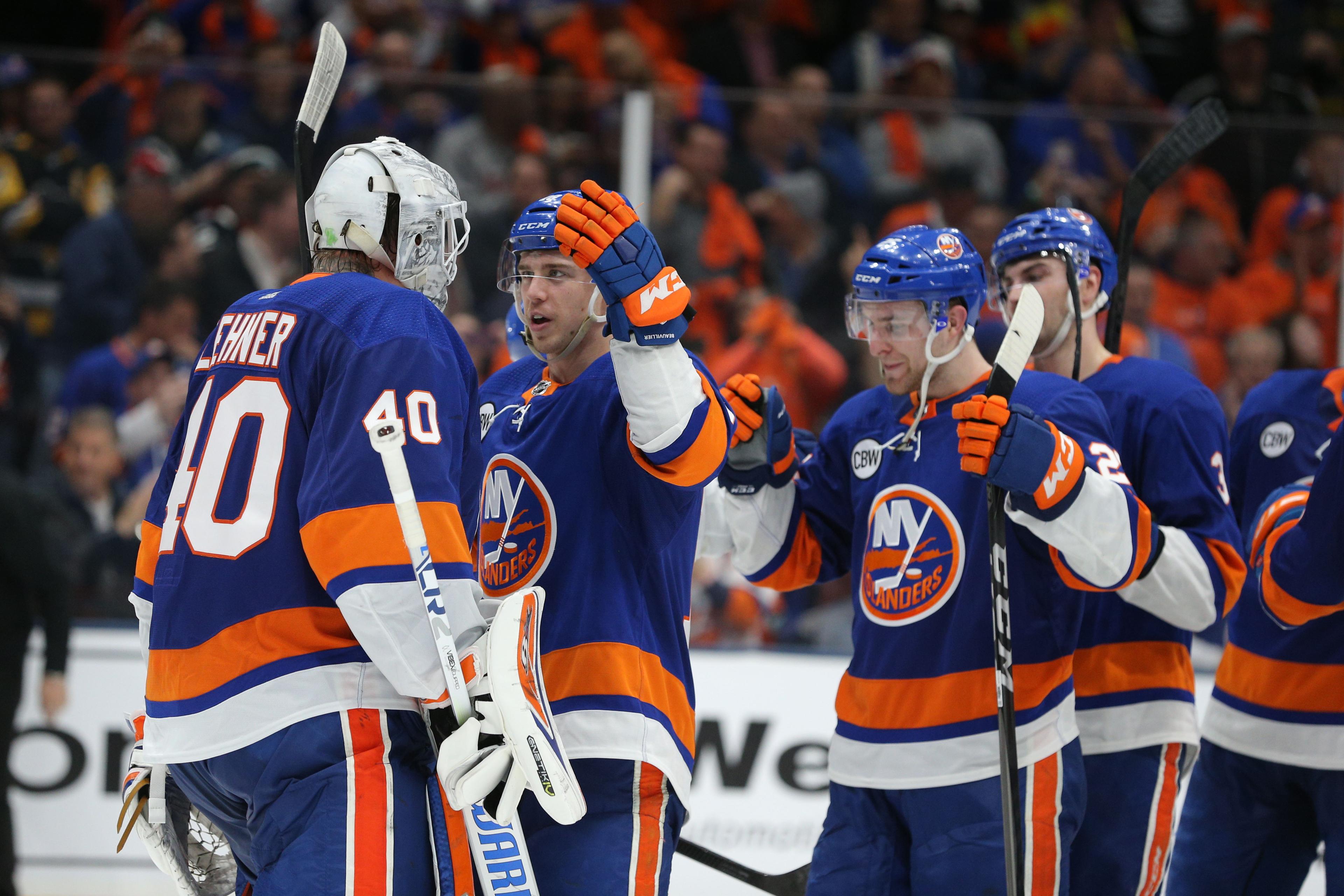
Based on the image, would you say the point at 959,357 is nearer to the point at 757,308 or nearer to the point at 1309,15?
the point at 757,308

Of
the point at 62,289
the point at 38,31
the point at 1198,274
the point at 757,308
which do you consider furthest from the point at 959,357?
the point at 38,31

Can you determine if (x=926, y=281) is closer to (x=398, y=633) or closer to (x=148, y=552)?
(x=398, y=633)

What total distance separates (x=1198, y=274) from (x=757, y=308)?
1.70m

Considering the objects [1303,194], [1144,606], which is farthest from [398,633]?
[1303,194]

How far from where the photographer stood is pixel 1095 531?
2529 millimetres

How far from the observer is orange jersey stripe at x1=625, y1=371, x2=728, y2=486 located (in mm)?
2281

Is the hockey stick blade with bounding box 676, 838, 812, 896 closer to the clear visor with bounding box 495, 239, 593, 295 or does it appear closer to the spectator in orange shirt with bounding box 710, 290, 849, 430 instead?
the clear visor with bounding box 495, 239, 593, 295

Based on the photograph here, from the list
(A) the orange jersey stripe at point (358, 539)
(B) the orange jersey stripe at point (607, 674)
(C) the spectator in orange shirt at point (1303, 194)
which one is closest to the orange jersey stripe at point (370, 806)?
(A) the orange jersey stripe at point (358, 539)

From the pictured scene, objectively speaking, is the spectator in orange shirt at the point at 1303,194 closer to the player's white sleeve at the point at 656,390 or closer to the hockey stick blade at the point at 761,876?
the hockey stick blade at the point at 761,876

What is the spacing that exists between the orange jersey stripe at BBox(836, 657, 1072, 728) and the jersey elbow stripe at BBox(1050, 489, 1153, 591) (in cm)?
19

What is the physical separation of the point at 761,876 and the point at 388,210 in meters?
1.60

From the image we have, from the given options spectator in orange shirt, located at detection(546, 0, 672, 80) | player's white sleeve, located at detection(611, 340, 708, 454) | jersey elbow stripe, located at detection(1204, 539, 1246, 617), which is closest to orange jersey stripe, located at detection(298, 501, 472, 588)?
player's white sleeve, located at detection(611, 340, 708, 454)

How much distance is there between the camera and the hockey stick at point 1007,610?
8.20 feet

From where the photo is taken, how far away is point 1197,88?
743 centimetres
